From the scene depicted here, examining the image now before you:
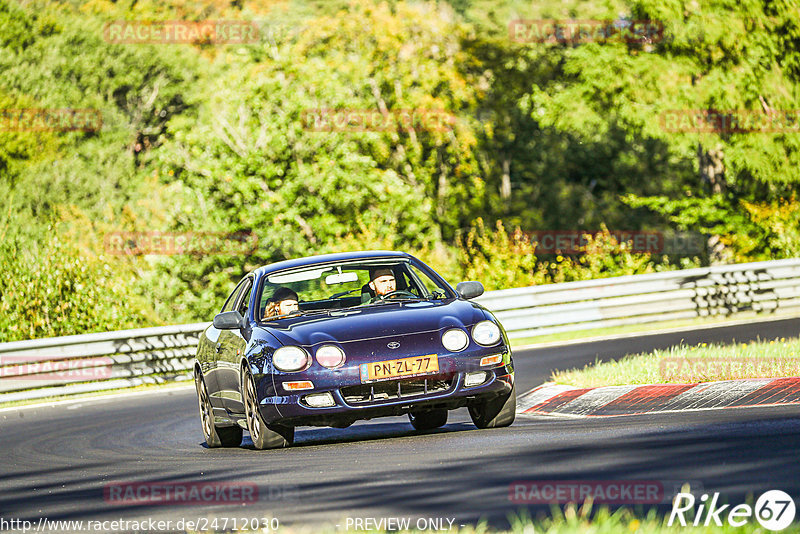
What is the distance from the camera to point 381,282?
10.5 meters

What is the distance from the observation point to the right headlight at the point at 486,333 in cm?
929

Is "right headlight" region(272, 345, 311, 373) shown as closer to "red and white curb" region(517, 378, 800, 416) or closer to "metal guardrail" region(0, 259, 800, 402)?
"red and white curb" region(517, 378, 800, 416)

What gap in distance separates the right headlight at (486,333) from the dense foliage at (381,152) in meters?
13.9

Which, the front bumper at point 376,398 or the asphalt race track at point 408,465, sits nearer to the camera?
the asphalt race track at point 408,465

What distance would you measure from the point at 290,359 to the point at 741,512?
174 inches

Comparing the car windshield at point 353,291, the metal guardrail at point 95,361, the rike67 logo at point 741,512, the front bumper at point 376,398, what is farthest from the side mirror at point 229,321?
the metal guardrail at point 95,361

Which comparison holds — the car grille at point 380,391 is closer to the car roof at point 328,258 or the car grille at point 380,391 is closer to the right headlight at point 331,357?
the right headlight at point 331,357

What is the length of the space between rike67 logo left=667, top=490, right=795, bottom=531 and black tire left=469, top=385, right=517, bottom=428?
13.4ft

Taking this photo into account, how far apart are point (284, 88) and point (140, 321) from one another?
38.3ft

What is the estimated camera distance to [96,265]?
23.2 meters

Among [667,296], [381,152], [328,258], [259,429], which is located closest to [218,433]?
[259,429]

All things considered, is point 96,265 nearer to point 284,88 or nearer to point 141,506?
point 284,88

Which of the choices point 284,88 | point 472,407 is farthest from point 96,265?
point 472,407

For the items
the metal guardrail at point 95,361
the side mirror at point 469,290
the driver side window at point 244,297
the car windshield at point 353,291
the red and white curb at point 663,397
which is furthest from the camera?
the metal guardrail at point 95,361
